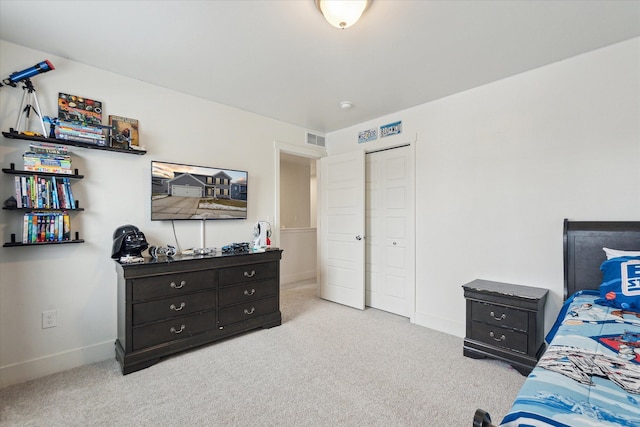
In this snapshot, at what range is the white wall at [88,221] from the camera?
2180mm

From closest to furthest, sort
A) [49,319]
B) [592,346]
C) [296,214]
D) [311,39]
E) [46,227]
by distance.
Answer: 1. [592,346]
2. [311,39]
3. [46,227]
4. [49,319]
5. [296,214]

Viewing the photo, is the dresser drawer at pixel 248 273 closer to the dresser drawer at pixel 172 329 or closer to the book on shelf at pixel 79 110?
the dresser drawer at pixel 172 329

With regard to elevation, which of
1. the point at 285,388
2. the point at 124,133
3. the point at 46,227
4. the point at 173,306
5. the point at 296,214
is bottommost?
the point at 285,388

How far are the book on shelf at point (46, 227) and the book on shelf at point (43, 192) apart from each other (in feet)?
0.24

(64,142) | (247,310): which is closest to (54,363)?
(247,310)

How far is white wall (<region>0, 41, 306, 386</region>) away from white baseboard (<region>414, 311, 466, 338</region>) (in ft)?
8.26

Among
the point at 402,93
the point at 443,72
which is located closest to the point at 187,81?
the point at 402,93

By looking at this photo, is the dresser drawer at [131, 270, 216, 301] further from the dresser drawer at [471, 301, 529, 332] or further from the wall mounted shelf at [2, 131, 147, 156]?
the dresser drawer at [471, 301, 529, 332]

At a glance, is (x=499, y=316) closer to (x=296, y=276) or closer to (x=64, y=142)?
(x=296, y=276)

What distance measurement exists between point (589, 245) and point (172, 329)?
3.46m

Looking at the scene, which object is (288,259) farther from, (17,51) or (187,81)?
(17,51)

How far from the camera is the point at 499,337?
2.40 meters

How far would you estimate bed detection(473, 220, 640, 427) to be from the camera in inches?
33.0

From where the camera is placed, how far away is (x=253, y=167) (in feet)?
11.9
